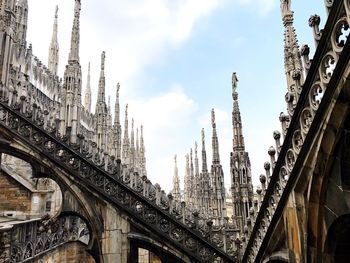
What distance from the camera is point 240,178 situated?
566 inches

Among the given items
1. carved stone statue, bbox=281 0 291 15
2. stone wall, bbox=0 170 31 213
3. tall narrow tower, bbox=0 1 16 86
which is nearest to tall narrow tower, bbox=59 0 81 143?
stone wall, bbox=0 170 31 213

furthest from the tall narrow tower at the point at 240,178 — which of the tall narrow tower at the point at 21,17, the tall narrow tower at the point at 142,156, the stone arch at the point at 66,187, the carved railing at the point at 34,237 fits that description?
the tall narrow tower at the point at 142,156

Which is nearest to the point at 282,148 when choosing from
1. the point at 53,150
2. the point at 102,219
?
the point at 102,219

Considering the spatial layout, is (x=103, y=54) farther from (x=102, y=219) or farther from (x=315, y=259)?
(x=315, y=259)

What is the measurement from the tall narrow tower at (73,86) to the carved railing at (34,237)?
3.99m

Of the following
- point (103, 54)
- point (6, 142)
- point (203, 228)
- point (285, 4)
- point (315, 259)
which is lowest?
point (315, 259)

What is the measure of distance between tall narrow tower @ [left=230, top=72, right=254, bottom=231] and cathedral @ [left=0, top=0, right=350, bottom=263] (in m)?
0.03

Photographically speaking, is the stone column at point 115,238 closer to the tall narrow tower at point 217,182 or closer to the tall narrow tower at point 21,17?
the tall narrow tower at point 217,182

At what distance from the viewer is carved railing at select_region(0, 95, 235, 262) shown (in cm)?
1040

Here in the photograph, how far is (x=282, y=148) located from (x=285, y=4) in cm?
444

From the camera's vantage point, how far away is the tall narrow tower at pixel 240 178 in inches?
551

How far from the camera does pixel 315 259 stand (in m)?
6.72

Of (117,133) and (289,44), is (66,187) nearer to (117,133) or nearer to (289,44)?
(289,44)

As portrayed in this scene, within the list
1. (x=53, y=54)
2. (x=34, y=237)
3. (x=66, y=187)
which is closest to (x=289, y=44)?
(x=66, y=187)
